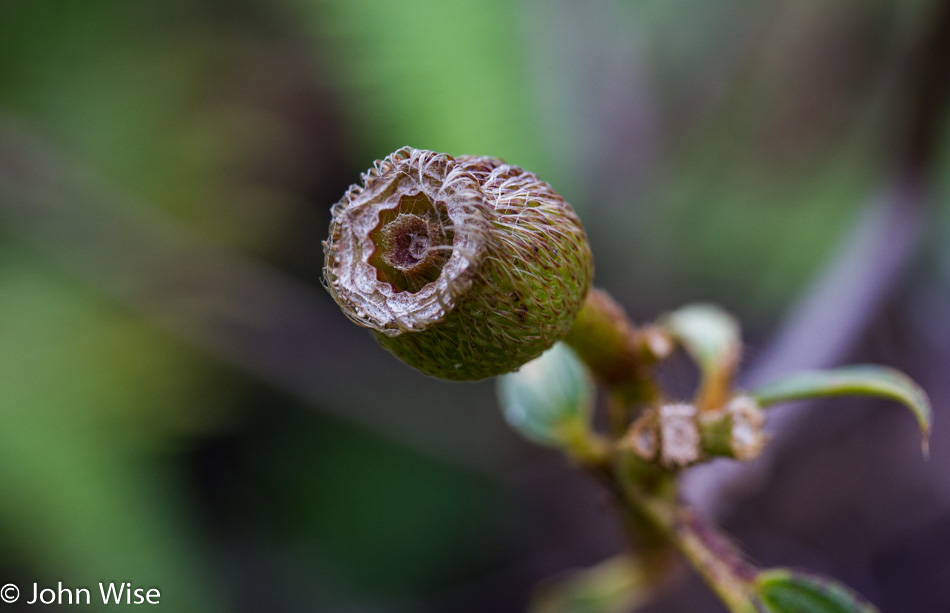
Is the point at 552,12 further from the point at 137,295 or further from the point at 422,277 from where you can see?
the point at 422,277

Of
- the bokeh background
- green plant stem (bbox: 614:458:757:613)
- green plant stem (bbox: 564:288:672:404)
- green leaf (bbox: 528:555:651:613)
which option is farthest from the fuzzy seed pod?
the bokeh background

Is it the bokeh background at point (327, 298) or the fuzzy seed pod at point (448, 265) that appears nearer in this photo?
the fuzzy seed pod at point (448, 265)

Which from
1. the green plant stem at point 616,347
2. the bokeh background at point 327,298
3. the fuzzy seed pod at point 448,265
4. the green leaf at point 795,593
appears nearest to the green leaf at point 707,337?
the green plant stem at point 616,347

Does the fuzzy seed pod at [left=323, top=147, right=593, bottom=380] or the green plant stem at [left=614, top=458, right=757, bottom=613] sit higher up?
the fuzzy seed pod at [left=323, top=147, right=593, bottom=380]

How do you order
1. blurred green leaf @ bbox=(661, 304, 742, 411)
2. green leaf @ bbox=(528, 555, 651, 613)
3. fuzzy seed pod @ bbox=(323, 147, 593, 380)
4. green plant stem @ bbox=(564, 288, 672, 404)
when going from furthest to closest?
green leaf @ bbox=(528, 555, 651, 613) < blurred green leaf @ bbox=(661, 304, 742, 411) < green plant stem @ bbox=(564, 288, 672, 404) < fuzzy seed pod @ bbox=(323, 147, 593, 380)

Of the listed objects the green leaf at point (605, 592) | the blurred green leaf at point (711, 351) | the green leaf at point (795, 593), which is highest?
the blurred green leaf at point (711, 351)

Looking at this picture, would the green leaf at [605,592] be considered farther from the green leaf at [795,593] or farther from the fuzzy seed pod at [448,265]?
the fuzzy seed pod at [448,265]

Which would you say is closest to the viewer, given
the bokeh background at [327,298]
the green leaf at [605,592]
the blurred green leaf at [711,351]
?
the blurred green leaf at [711,351]

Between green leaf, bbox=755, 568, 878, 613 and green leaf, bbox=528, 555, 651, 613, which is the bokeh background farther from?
green leaf, bbox=755, 568, 878, 613
